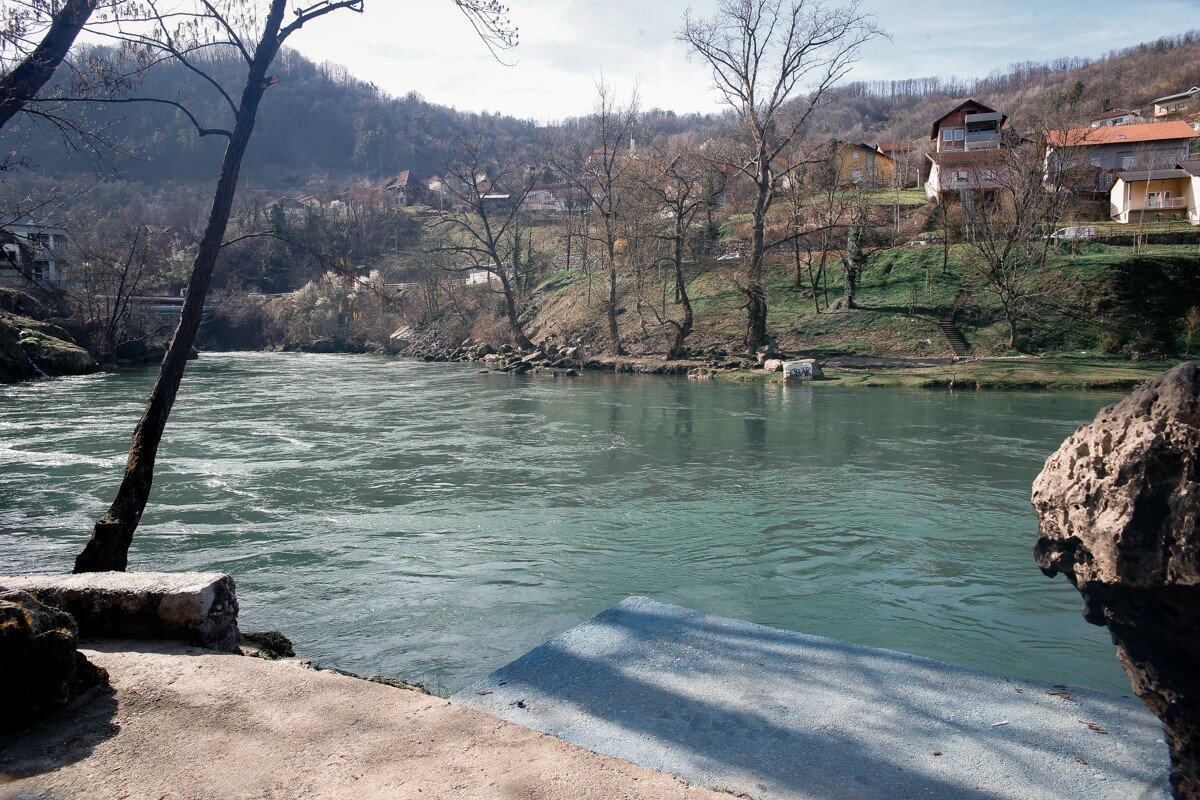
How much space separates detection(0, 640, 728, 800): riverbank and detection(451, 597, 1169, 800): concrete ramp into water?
1.91 feet

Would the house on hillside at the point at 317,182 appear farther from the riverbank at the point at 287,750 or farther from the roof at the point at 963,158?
the riverbank at the point at 287,750

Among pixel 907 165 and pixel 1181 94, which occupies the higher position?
pixel 1181 94

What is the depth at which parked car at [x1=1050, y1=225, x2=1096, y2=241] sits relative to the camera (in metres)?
37.8

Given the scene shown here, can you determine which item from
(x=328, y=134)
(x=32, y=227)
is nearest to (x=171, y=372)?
(x=32, y=227)

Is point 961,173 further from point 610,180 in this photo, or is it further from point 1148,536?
point 1148,536

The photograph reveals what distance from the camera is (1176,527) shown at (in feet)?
10.2

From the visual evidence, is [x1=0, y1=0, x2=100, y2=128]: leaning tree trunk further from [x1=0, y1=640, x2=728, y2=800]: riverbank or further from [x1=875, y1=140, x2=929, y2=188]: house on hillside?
[x1=875, y1=140, x2=929, y2=188]: house on hillside

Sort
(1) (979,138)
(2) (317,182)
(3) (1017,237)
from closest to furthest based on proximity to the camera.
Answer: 1. (3) (1017,237)
2. (1) (979,138)
3. (2) (317,182)

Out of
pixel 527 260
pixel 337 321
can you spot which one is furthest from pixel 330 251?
pixel 337 321

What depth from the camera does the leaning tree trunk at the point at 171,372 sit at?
7.07 metres

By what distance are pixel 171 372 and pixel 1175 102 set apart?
362 feet

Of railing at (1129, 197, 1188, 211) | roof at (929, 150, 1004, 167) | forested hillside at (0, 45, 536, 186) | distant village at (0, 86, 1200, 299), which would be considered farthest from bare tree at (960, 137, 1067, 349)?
forested hillside at (0, 45, 536, 186)

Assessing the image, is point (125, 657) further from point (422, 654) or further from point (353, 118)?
point (353, 118)

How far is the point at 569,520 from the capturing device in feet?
35.4
